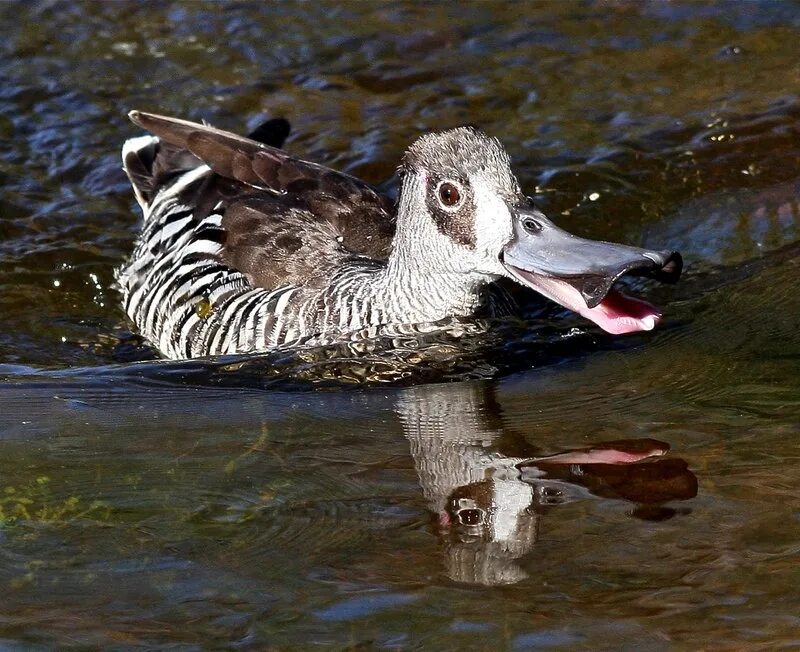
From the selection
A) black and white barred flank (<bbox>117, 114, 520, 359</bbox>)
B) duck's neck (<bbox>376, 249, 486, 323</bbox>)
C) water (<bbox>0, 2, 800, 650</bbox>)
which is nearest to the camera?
water (<bbox>0, 2, 800, 650</bbox>)

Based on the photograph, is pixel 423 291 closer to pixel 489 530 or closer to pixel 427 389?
pixel 427 389


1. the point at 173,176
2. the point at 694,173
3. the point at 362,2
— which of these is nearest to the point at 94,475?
the point at 173,176

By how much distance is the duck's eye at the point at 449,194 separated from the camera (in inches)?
265

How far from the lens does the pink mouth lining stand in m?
6.38

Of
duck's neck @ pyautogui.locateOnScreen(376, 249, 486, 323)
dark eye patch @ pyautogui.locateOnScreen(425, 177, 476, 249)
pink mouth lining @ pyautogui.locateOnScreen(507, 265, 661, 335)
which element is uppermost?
dark eye patch @ pyautogui.locateOnScreen(425, 177, 476, 249)

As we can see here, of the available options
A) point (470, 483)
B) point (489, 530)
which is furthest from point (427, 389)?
point (489, 530)

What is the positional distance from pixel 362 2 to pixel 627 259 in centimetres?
688

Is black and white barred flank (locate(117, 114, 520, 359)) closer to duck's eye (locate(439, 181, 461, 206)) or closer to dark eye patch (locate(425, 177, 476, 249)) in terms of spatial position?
dark eye patch (locate(425, 177, 476, 249))

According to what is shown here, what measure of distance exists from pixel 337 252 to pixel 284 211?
42cm

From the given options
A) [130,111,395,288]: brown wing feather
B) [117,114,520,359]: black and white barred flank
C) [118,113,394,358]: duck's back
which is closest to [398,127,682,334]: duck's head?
[117,114,520,359]: black and white barred flank

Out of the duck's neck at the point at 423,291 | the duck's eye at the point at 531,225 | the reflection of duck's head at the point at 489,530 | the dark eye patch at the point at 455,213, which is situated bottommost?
the reflection of duck's head at the point at 489,530

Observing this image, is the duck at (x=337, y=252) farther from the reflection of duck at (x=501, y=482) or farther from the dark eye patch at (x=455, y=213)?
the reflection of duck at (x=501, y=482)

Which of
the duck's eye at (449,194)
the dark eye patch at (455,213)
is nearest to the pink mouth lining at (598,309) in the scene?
the dark eye patch at (455,213)

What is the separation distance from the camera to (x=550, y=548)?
15.3 feet
